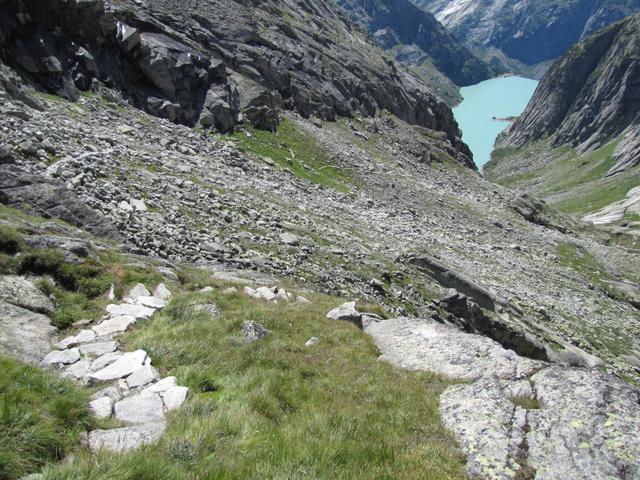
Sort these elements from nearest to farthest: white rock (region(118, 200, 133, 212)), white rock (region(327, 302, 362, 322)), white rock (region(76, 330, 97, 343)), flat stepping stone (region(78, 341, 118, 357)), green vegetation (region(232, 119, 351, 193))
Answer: flat stepping stone (region(78, 341, 118, 357))
white rock (region(76, 330, 97, 343))
white rock (region(327, 302, 362, 322))
white rock (region(118, 200, 133, 212))
green vegetation (region(232, 119, 351, 193))

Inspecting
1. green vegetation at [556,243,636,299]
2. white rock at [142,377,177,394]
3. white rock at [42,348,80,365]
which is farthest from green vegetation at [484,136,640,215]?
white rock at [42,348,80,365]

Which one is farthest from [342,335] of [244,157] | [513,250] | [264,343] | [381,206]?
[513,250]

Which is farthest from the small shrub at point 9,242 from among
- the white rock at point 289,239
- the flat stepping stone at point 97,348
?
the white rock at point 289,239

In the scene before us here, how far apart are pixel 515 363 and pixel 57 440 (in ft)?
31.3

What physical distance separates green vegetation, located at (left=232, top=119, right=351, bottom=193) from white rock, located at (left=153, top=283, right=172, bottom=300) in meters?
33.3

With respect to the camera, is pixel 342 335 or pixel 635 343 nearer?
pixel 342 335

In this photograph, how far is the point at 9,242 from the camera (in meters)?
11.9

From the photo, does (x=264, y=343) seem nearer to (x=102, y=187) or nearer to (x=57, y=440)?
(x=57, y=440)

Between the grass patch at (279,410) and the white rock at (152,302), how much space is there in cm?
36

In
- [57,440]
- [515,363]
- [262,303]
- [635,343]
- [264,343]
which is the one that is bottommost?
[635,343]

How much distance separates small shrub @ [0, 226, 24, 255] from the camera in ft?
38.8

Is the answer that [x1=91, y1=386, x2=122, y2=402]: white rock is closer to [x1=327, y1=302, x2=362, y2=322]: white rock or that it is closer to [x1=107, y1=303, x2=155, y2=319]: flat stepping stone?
[x1=107, y1=303, x2=155, y2=319]: flat stepping stone

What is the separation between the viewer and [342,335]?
42.0ft

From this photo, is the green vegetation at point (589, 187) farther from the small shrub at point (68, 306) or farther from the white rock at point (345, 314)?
the small shrub at point (68, 306)
